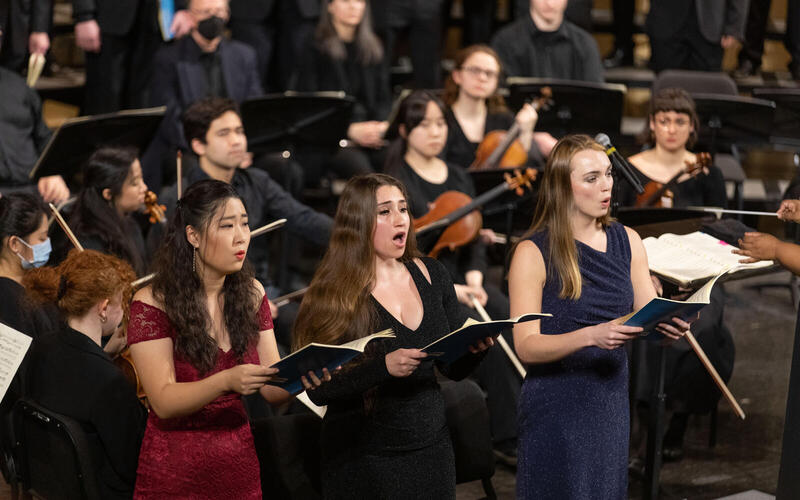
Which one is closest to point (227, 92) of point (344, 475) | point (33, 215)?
point (33, 215)

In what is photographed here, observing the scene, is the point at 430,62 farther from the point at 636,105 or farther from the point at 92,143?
the point at 92,143

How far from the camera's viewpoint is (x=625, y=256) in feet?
9.52

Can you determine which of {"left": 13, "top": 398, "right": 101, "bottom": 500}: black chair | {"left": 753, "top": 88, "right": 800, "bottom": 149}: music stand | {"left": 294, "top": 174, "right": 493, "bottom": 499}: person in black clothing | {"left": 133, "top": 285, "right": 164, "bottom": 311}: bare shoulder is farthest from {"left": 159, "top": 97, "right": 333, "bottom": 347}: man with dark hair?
{"left": 753, "top": 88, "right": 800, "bottom": 149}: music stand

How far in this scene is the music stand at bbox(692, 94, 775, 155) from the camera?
5500 millimetres

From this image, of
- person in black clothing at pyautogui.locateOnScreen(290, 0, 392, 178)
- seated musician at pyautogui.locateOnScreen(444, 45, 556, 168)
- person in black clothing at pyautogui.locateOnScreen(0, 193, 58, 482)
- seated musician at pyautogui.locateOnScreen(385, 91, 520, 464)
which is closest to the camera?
person in black clothing at pyautogui.locateOnScreen(0, 193, 58, 482)

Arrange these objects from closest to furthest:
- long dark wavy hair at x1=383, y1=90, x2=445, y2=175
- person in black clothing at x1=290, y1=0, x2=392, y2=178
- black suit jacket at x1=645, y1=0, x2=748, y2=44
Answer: long dark wavy hair at x1=383, y1=90, x2=445, y2=175 → person in black clothing at x1=290, y1=0, x2=392, y2=178 → black suit jacket at x1=645, y1=0, x2=748, y2=44

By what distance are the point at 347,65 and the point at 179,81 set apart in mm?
1021

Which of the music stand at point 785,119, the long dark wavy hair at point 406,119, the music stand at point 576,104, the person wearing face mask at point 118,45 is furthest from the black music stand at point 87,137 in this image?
the music stand at point 785,119

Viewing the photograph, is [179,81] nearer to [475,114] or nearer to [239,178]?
[239,178]

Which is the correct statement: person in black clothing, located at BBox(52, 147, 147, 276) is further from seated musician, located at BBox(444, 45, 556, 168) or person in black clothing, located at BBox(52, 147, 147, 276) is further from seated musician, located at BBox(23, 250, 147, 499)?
seated musician, located at BBox(444, 45, 556, 168)

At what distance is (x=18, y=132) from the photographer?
5199 millimetres

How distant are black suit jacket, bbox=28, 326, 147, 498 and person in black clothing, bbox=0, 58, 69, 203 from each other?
2.29m

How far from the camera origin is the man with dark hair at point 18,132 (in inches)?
202

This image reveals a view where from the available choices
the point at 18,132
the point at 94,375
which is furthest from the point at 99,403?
the point at 18,132
